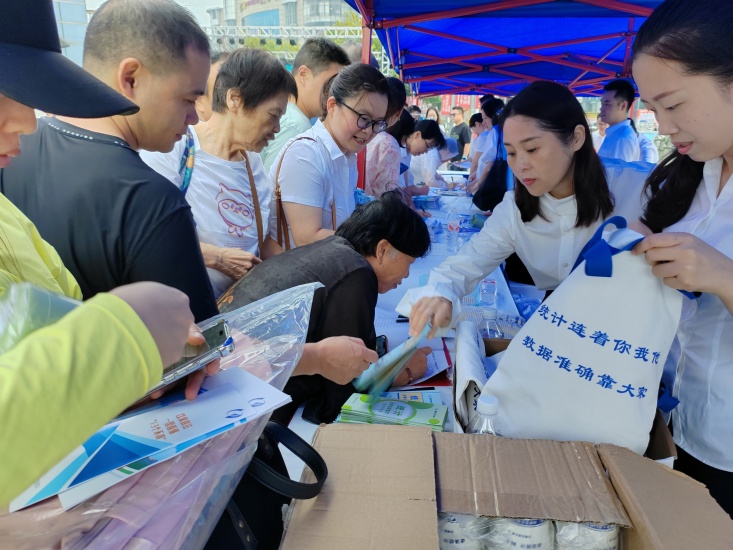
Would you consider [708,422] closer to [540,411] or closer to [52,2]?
[540,411]

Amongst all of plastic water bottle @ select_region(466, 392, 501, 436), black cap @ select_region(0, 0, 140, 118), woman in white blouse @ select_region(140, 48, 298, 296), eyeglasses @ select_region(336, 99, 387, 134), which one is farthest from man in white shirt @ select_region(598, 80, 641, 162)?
black cap @ select_region(0, 0, 140, 118)

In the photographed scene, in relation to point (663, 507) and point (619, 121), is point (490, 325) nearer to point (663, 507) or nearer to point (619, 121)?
point (663, 507)

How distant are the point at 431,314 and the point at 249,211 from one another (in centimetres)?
91

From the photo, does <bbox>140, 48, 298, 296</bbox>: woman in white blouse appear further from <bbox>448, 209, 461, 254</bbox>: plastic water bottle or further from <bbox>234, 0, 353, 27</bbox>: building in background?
<bbox>234, 0, 353, 27</bbox>: building in background

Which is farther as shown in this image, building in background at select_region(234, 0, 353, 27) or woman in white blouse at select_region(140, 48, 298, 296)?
building in background at select_region(234, 0, 353, 27)

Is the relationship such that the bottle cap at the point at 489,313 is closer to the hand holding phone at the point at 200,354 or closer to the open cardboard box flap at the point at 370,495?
the open cardboard box flap at the point at 370,495

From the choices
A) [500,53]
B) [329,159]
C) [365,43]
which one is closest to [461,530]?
[329,159]

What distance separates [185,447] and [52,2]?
583 mm

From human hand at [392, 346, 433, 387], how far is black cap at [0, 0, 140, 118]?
111 centimetres

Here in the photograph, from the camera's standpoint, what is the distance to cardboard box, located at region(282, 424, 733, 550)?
2.21 feet

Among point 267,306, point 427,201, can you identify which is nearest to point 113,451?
point 267,306

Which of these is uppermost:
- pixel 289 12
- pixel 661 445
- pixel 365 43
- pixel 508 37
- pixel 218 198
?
pixel 289 12

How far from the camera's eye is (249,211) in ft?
6.07

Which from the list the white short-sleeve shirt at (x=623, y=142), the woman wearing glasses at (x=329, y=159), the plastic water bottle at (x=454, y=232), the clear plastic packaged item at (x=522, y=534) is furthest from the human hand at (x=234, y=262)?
the white short-sleeve shirt at (x=623, y=142)
